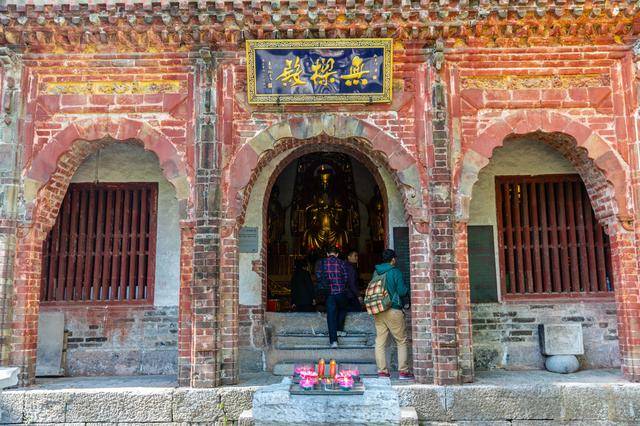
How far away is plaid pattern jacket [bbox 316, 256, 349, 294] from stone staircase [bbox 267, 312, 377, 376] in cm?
65

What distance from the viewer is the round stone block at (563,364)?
8.68 m

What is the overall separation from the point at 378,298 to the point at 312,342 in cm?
167

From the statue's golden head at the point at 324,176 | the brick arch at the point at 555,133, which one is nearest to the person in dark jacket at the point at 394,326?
the brick arch at the point at 555,133

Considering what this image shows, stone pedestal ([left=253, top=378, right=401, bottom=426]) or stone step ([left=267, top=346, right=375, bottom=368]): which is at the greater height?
stone step ([left=267, top=346, right=375, bottom=368])

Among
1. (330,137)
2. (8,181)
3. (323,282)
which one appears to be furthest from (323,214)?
(8,181)

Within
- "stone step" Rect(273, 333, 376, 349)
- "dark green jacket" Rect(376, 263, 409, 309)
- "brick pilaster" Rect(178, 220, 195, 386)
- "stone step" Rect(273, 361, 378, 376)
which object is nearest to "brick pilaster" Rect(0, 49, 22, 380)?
"brick pilaster" Rect(178, 220, 195, 386)

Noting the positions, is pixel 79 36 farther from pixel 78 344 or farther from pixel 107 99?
pixel 78 344

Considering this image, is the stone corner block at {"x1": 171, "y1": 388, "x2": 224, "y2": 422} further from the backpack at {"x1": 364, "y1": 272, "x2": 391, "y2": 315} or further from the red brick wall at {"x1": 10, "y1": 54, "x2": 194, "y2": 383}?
the backpack at {"x1": 364, "y1": 272, "x2": 391, "y2": 315}

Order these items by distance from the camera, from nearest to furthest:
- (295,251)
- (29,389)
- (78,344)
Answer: (29,389)
(78,344)
(295,251)

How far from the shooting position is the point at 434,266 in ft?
25.7

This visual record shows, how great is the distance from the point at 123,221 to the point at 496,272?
6.29 meters

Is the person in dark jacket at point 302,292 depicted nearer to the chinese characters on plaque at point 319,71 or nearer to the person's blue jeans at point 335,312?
the person's blue jeans at point 335,312

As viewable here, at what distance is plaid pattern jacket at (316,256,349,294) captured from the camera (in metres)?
9.04

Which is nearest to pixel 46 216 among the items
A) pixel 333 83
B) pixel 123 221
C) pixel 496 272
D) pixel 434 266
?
pixel 123 221
